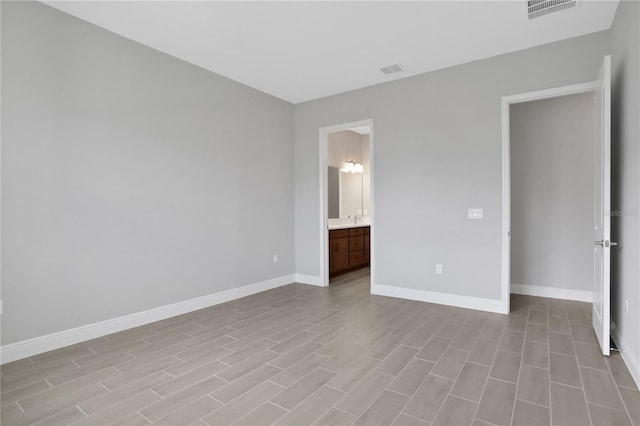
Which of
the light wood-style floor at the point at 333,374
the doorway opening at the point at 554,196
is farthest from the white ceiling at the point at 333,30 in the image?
the light wood-style floor at the point at 333,374

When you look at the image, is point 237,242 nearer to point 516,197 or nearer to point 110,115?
point 110,115

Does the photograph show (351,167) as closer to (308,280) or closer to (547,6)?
(308,280)

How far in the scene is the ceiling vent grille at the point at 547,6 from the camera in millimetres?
2744

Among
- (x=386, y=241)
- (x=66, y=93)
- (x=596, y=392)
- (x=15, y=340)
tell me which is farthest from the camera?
(x=386, y=241)

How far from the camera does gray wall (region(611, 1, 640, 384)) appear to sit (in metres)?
2.27

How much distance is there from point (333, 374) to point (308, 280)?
2954 mm

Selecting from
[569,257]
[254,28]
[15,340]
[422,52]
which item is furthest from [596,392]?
[15,340]

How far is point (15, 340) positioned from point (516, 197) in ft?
18.4

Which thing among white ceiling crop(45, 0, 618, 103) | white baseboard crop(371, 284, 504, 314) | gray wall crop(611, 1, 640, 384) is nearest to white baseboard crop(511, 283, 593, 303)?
white baseboard crop(371, 284, 504, 314)

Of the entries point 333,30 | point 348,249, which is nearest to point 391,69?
point 333,30

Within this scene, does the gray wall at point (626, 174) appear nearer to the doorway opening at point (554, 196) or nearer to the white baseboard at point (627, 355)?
the white baseboard at point (627, 355)

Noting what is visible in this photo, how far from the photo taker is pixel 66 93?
288 centimetres

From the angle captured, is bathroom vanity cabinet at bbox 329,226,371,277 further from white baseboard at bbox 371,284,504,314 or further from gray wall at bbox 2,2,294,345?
gray wall at bbox 2,2,294,345

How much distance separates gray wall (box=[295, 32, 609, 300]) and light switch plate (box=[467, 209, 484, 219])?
54 millimetres
